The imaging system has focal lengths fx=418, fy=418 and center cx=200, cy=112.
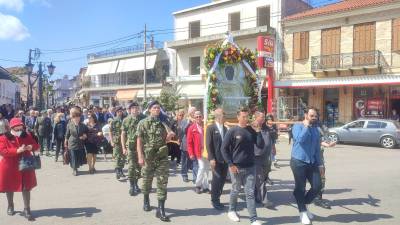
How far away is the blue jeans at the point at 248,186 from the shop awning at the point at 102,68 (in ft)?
117

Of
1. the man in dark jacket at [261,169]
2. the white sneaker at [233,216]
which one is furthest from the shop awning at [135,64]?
the white sneaker at [233,216]

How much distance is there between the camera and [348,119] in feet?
78.3

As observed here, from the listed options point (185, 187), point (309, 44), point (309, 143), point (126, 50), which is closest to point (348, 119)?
point (309, 44)

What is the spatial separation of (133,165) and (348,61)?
1865 cm

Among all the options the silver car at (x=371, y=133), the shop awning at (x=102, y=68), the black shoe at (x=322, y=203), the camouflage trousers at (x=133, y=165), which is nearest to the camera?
the black shoe at (x=322, y=203)

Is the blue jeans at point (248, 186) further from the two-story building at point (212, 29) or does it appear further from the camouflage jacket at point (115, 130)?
the two-story building at point (212, 29)

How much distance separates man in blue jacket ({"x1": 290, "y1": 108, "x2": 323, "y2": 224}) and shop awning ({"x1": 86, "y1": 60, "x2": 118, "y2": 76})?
1406 inches

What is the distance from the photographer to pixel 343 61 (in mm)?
23609

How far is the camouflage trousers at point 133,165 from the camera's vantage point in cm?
789

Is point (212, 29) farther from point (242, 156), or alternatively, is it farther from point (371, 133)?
point (242, 156)

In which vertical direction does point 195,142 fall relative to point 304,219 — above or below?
above

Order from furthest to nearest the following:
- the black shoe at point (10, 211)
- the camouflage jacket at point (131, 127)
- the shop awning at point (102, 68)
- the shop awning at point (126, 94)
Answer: the shop awning at point (102, 68) → the shop awning at point (126, 94) → the camouflage jacket at point (131, 127) → the black shoe at point (10, 211)

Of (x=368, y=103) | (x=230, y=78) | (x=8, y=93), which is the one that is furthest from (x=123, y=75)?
(x=230, y=78)

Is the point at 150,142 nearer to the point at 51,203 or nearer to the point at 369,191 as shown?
the point at 51,203
